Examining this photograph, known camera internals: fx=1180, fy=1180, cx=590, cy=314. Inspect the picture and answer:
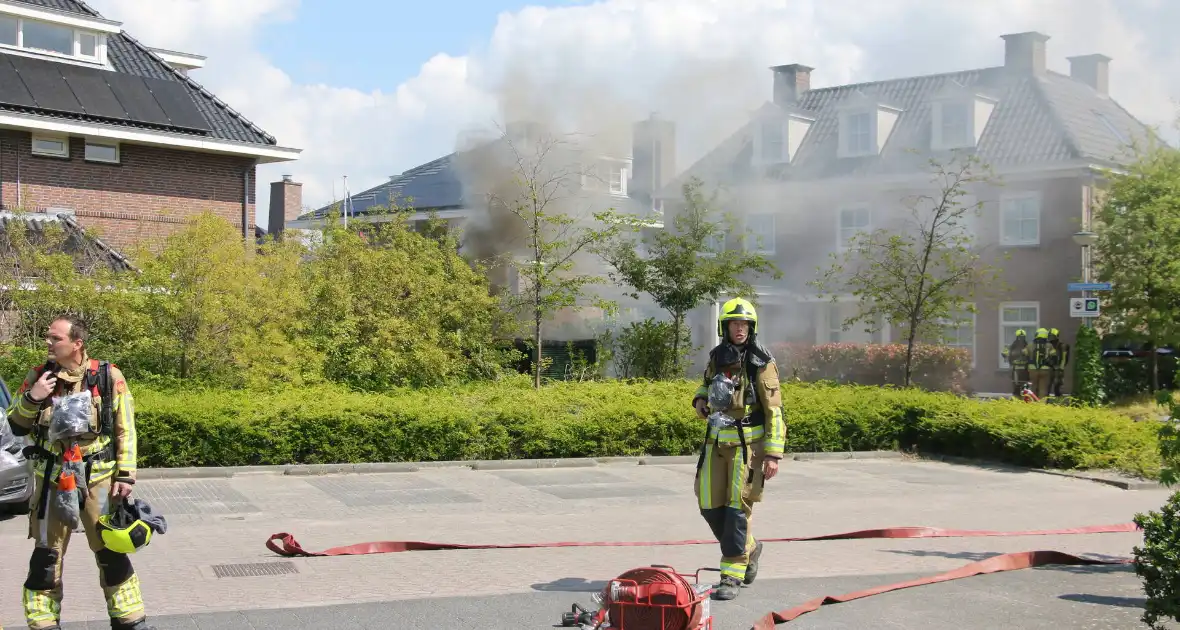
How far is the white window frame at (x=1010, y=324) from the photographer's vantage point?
2988cm

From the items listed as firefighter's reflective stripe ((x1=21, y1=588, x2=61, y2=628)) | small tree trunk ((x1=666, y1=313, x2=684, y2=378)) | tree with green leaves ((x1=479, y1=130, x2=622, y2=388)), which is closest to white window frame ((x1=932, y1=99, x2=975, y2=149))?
tree with green leaves ((x1=479, y1=130, x2=622, y2=388))

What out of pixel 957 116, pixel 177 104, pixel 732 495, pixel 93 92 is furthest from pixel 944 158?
pixel 732 495

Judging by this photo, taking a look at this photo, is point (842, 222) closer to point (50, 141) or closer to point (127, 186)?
point (127, 186)

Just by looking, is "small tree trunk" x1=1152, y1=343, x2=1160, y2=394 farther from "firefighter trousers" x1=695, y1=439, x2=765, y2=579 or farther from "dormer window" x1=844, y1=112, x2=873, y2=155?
"firefighter trousers" x1=695, y1=439, x2=765, y2=579

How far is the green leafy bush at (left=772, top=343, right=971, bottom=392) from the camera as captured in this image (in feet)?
86.7

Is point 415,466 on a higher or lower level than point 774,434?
lower

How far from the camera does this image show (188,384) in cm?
1559

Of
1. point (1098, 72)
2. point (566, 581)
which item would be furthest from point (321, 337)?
point (1098, 72)

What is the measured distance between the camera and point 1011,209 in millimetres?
30609

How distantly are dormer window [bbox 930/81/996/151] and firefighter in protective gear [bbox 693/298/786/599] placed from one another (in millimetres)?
25640

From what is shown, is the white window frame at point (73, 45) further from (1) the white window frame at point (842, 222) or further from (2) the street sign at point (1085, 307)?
(2) the street sign at point (1085, 307)

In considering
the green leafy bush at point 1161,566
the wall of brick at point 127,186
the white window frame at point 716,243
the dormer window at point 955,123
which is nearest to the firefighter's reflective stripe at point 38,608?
the green leafy bush at point 1161,566

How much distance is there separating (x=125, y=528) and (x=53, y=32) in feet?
76.4

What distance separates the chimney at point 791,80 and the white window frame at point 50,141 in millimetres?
22708
